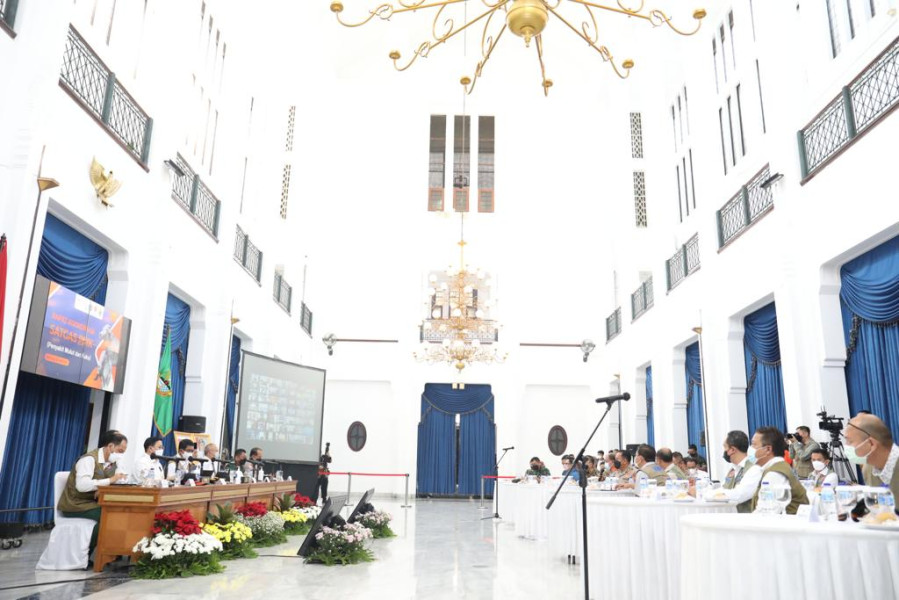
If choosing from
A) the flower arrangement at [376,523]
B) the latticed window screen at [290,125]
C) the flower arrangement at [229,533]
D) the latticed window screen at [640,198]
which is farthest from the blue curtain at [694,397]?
the latticed window screen at [290,125]

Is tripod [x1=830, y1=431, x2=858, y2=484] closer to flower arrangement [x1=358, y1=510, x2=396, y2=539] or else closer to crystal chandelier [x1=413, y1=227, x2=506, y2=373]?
flower arrangement [x1=358, y1=510, x2=396, y2=539]

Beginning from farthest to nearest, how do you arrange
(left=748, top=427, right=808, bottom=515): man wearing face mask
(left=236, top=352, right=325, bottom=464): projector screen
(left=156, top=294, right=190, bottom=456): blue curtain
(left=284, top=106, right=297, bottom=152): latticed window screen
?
(left=284, top=106, right=297, bottom=152): latticed window screen
(left=236, top=352, right=325, bottom=464): projector screen
(left=156, top=294, right=190, bottom=456): blue curtain
(left=748, top=427, right=808, bottom=515): man wearing face mask

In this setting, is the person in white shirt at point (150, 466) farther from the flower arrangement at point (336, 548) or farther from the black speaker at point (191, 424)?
the black speaker at point (191, 424)

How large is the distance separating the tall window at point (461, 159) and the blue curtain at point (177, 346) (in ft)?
33.1

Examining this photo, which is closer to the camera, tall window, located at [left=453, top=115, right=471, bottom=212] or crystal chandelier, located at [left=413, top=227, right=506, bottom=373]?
crystal chandelier, located at [left=413, top=227, right=506, bottom=373]

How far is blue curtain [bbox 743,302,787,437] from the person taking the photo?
8539 millimetres

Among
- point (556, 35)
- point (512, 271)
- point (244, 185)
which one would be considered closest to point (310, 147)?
point (244, 185)

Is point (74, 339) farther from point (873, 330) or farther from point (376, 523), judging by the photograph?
point (873, 330)

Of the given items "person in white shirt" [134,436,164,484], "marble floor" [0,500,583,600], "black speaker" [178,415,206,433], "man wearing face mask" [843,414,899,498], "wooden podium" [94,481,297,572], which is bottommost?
"marble floor" [0,500,583,600]

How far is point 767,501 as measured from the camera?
296cm

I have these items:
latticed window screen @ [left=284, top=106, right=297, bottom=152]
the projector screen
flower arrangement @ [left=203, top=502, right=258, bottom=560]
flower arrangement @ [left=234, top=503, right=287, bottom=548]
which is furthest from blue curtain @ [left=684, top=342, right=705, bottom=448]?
latticed window screen @ [left=284, top=106, right=297, bottom=152]

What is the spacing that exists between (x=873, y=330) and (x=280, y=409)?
874 cm

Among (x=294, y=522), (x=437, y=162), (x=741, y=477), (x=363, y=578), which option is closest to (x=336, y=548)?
(x=363, y=578)

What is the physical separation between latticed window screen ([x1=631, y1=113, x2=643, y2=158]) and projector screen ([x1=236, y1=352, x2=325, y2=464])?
924 centimetres
